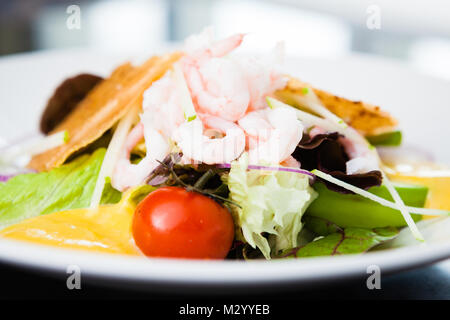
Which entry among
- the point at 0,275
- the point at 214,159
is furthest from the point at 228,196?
the point at 0,275

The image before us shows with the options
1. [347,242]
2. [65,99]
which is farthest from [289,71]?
[347,242]

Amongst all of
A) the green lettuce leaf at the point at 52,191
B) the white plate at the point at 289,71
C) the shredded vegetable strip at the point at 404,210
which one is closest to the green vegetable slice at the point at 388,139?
the white plate at the point at 289,71

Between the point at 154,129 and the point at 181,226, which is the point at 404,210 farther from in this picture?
the point at 154,129

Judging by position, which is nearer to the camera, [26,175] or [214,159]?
[214,159]

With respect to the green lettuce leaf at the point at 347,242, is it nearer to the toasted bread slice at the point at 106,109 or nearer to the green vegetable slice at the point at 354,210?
the green vegetable slice at the point at 354,210

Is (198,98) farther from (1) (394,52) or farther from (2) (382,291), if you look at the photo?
(1) (394,52)

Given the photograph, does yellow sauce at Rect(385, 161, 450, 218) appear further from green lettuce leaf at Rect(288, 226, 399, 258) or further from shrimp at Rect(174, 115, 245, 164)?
shrimp at Rect(174, 115, 245, 164)
